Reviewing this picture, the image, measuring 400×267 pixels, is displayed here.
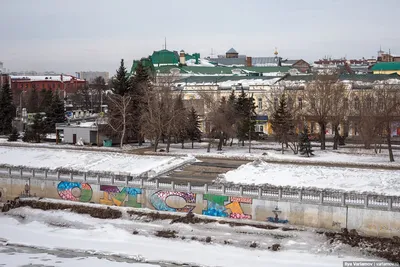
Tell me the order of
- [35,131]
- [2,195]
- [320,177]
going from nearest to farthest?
[320,177], [2,195], [35,131]

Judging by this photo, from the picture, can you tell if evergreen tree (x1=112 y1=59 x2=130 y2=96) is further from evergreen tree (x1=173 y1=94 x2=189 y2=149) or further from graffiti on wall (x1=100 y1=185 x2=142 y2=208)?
graffiti on wall (x1=100 y1=185 x2=142 y2=208)

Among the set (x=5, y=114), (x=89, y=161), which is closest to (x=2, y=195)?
(x=89, y=161)

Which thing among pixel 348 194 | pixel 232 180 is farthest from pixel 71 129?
pixel 348 194

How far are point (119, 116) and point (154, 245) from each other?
80.0 feet

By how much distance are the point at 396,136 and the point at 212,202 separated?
30.5 metres

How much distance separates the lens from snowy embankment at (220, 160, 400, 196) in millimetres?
29750

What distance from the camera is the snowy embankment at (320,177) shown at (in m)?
29.8

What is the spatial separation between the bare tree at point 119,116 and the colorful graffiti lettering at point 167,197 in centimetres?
1706

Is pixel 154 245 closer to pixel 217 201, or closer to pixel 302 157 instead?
pixel 217 201

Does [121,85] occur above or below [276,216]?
above

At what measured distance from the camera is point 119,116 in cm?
4850

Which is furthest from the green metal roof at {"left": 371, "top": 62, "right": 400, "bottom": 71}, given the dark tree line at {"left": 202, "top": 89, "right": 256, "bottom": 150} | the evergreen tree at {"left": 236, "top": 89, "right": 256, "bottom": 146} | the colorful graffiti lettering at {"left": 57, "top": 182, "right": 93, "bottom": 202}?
the colorful graffiti lettering at {"left": 57, "top": 182, "right": 93, "bottom": 202}

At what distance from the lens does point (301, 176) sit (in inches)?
1278

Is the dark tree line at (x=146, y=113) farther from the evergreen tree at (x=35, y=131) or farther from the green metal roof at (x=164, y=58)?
the green metal roof at (x=164, y=58)
